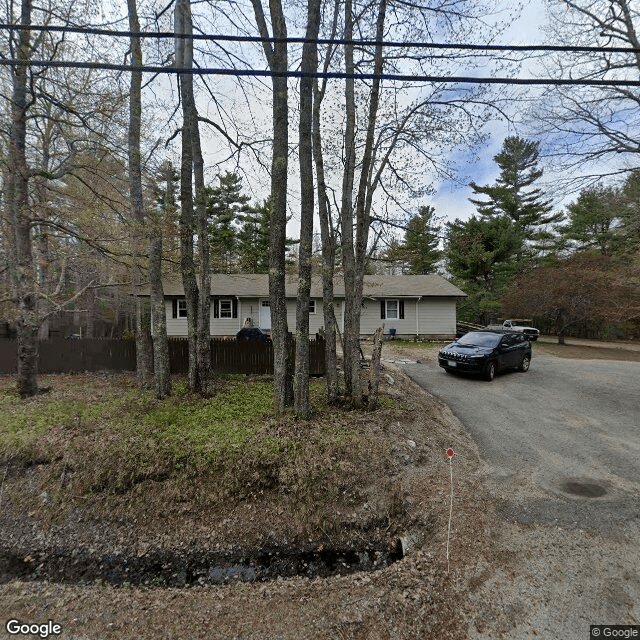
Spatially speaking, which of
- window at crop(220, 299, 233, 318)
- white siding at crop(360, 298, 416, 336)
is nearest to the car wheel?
white siding at crop(360, 298, 416, 336)

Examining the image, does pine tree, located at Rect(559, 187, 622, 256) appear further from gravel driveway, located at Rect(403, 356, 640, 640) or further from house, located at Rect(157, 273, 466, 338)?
gravel driveway, located at Rect(403, 356, 640, 640)

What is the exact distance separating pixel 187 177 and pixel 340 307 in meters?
12.5

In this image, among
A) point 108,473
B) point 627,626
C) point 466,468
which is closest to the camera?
point 627,626

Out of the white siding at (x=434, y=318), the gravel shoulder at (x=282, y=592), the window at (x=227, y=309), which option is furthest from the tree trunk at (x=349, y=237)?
the white siding at (x=434, y=318)

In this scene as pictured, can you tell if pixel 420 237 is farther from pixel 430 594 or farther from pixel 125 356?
pixel 125 356

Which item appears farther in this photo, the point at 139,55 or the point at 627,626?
the point at 139,55

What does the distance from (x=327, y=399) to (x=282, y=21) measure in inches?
275

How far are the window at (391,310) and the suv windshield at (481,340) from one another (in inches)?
329

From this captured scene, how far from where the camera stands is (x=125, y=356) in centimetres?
1009

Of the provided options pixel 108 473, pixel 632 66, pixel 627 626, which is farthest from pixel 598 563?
pixel 632 66

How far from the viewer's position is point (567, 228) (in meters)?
26.7

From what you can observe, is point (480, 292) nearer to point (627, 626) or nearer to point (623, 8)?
point (623, 8)

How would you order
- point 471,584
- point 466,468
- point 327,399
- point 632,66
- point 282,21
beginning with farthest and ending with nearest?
point 632,66, point 327,399, point 282,21, point 466,468, point 471,584

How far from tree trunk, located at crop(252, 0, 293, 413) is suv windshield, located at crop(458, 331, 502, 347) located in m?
7.10
